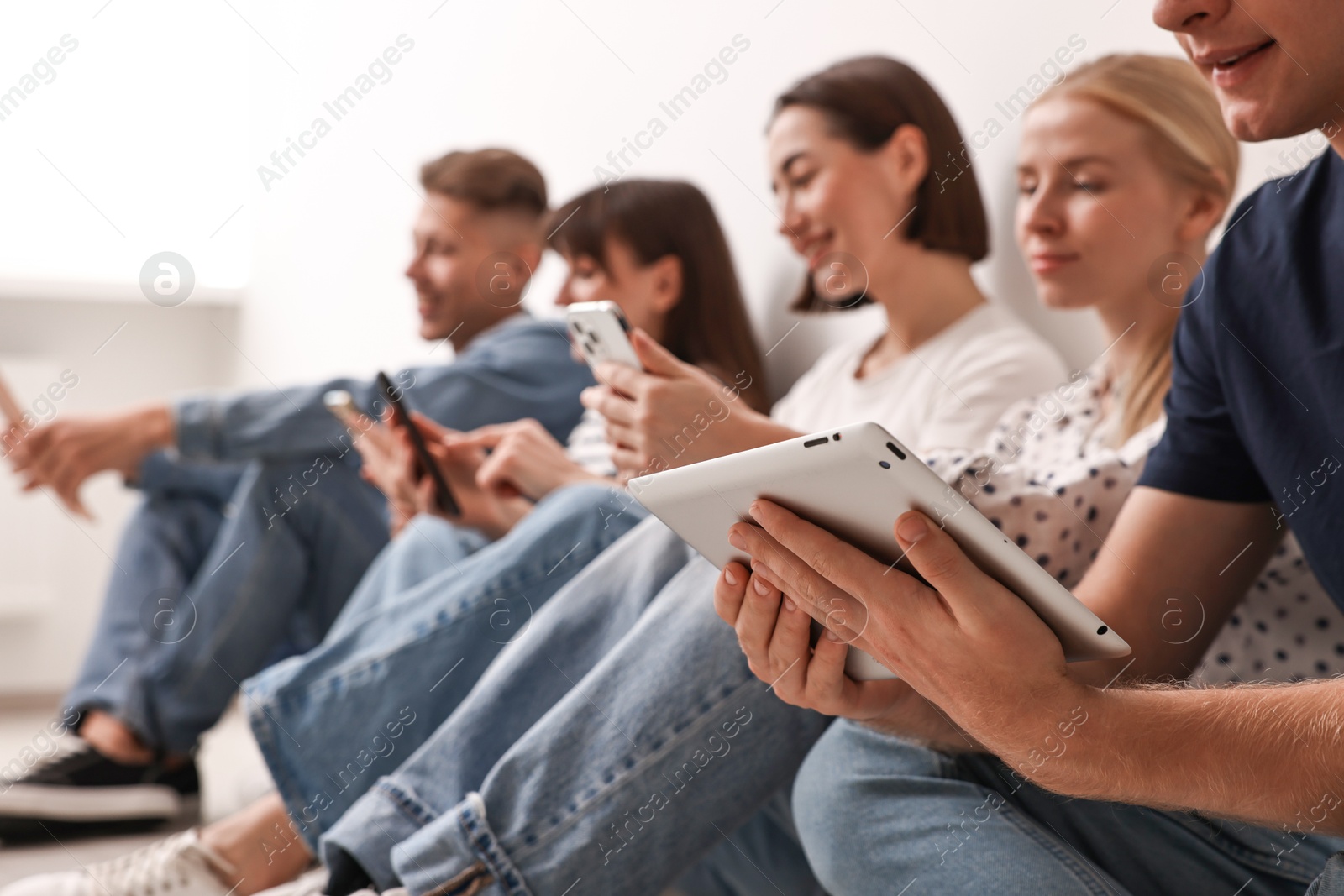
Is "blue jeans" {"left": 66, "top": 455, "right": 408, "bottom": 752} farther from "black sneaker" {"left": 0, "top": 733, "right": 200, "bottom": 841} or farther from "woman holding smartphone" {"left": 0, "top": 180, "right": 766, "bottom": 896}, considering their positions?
"woman holding smartphone" {"left": 0, "top": 180, "right": 766, "bottom": 896}

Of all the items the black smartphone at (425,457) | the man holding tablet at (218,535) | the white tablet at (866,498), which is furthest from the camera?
the man holding tablet at (218,535)

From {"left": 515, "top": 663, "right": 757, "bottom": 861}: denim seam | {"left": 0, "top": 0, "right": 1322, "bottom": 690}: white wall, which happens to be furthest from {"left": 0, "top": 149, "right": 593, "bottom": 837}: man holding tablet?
{"left": 515, "top": 663, "right": 757, "bottom": 861}: denim seam

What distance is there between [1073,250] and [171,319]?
254 centimetres

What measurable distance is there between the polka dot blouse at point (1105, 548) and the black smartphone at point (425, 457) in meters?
0.57

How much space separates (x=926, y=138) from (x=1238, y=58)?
590mm

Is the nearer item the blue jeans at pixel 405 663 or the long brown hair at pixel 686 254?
the blue jeans at pixel 405 663

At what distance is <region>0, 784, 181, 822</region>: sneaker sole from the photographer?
3.95 ft

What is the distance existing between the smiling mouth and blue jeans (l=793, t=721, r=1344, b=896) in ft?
1.28

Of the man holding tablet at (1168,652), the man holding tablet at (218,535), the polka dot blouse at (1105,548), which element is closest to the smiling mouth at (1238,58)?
the man holding tablet at (1168,652)

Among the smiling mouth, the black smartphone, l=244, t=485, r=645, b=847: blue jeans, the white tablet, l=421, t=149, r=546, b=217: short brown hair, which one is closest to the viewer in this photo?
the white tablet

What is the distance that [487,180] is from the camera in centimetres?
170

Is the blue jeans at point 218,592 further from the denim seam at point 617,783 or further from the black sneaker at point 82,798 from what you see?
the denim seam at point 617,783

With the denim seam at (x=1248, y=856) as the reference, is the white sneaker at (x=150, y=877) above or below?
above

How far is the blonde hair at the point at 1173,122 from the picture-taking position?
0.86m
